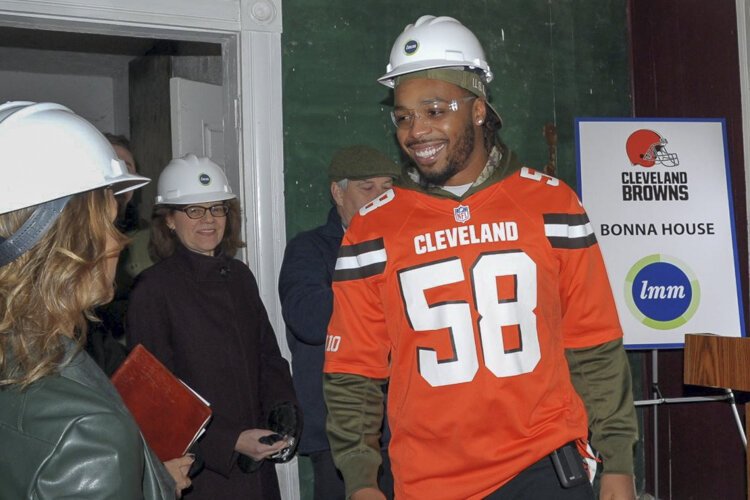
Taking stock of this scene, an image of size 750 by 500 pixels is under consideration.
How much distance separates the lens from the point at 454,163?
7.07 feet

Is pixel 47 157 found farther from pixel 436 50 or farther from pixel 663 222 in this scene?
pixel 663 222

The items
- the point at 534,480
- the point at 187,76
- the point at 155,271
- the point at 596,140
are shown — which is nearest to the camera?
the point at 534,480

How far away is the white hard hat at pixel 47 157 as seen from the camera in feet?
4.13

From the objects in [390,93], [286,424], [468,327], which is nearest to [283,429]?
[286,424]

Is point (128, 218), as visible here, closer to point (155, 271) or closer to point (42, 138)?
point (155, 271)

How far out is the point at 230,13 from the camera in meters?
3.60

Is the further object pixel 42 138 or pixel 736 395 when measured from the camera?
pixel 736 395

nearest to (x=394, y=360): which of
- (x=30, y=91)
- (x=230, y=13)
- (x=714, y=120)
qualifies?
(x=230, y=13)

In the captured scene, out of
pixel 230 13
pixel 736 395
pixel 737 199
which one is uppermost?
pixel 230 13

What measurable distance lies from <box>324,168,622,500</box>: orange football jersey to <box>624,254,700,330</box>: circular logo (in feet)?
6.16

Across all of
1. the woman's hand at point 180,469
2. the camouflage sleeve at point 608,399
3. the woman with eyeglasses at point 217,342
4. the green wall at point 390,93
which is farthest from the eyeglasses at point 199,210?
the camouflage sleeve at point 608,399

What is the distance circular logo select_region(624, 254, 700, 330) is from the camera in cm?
387

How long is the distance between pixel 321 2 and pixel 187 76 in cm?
173

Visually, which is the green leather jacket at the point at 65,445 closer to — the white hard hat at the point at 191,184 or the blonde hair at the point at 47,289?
the blonde hair at the point at 47,289
